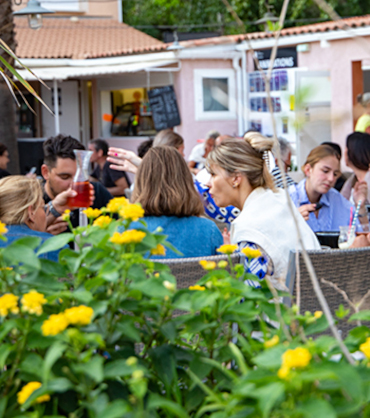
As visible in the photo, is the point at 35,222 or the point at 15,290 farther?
the point at 35,222

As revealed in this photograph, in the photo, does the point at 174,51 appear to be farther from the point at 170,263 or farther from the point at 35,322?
the point at 35,322

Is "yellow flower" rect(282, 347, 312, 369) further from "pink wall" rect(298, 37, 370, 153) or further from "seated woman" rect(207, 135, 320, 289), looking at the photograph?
"pink wall" rect(298, 37, 370, 153)

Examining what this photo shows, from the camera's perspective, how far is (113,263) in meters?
1.07

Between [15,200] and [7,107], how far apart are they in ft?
12.4

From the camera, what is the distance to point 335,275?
2.10m

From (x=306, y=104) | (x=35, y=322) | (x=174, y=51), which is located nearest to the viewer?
(x=306, y=104)

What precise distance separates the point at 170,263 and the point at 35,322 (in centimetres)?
97

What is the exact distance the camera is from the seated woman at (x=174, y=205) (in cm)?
268

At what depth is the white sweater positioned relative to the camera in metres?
2.46

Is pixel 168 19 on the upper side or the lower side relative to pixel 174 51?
upper

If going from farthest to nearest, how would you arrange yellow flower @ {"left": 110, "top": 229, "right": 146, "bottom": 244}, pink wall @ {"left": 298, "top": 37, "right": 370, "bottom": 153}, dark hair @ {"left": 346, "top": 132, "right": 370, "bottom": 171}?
pink wall @ {"left": 298, "top": 37, "right": 370, "bottom": 153} → dark hair @ {"left": 346, "top": 132, "right": 370, "bottom": 171} → yellow flower @ {"left": 110, "top": 229, "right": 146, "bottom": 244}

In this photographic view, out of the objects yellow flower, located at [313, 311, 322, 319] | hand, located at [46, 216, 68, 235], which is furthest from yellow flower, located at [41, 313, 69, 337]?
hand, located at [46, 216, 68, 235]

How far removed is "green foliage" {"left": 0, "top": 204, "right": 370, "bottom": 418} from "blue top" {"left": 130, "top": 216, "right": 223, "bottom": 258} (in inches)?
55.8

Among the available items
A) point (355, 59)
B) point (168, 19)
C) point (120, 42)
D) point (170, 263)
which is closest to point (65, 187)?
point (170, 263)
